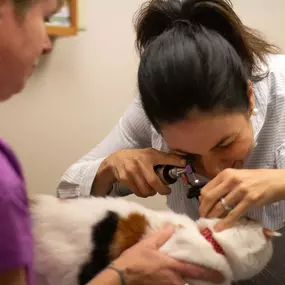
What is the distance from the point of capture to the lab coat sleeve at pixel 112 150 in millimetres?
1146

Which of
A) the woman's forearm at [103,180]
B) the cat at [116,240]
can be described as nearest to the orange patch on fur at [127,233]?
the cat at [116,240]

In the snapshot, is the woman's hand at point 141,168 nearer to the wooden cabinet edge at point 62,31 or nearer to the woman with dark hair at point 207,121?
the woman with dark hair at point 207,121

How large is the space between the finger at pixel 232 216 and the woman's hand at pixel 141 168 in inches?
8.0

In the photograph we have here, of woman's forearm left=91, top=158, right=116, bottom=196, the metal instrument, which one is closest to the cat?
the metal instrument

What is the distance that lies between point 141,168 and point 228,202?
27 centimetres

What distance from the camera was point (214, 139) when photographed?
869 millimetres

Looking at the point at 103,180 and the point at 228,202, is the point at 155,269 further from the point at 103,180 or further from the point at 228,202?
the point at 103,180

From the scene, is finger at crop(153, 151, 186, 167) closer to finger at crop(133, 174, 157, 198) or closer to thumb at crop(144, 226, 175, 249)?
finger at crop(133, 174, 157, 198)

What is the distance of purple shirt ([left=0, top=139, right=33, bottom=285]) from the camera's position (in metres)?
0.55

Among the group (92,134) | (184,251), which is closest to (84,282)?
(184,251)

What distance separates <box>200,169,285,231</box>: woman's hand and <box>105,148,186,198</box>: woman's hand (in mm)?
162

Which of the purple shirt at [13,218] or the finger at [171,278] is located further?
the finger at [171,278]

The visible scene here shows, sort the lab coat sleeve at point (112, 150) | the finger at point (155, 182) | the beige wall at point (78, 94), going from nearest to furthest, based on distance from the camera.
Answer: the finger at point (155, 182) → the lab coat sleeve at point (112, 150) → the beige wall at point (78, 94)

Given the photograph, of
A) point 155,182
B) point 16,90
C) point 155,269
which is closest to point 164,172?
point 155,182
